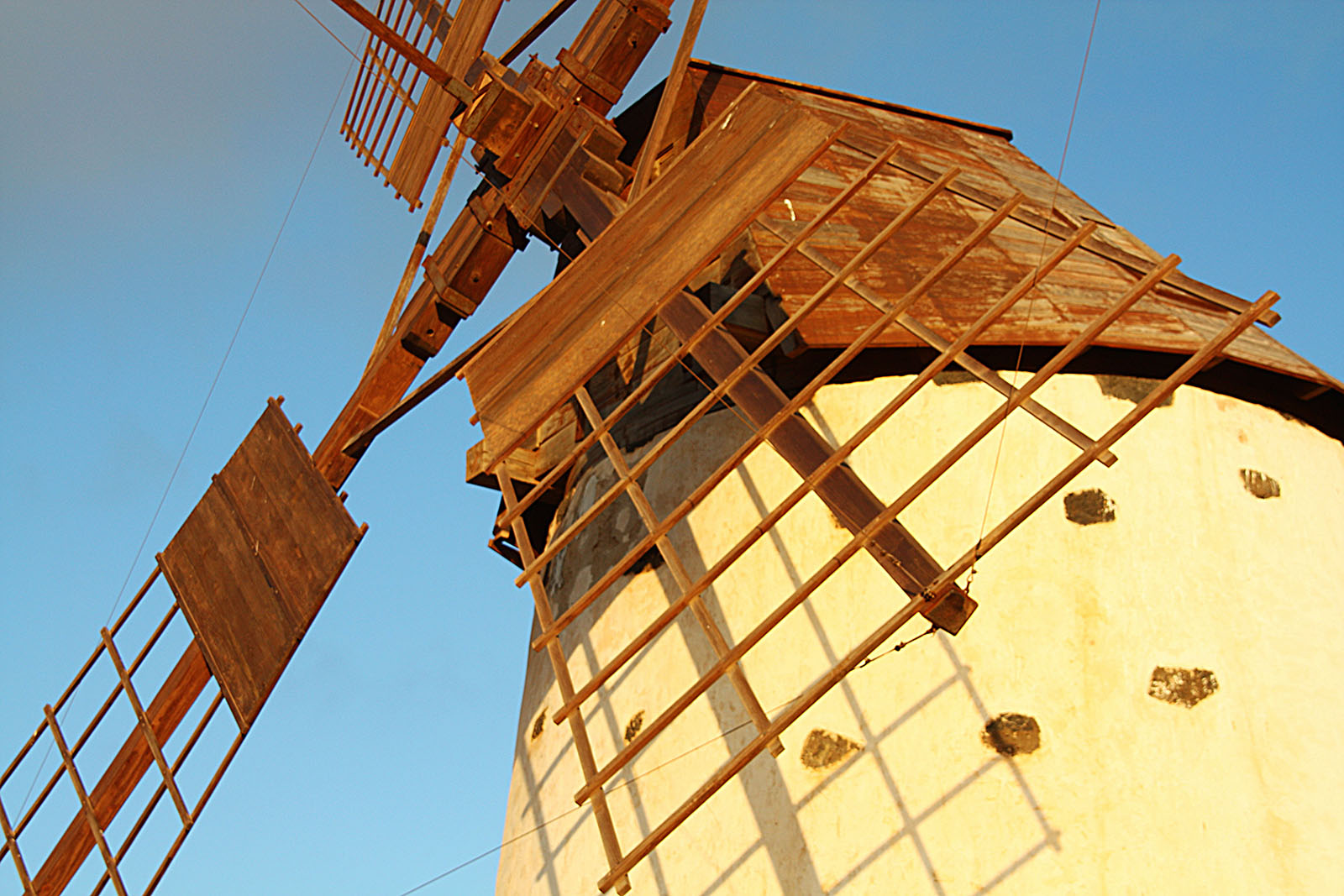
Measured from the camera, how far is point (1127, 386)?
179 inches

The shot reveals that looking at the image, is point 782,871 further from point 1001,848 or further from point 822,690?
point 822,690

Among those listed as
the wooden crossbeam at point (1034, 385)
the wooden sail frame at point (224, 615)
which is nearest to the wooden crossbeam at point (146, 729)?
the wooden sail frame at point (224, 615)

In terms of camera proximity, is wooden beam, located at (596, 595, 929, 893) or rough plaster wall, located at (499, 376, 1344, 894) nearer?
wooden beam, located at (596, 595, 929, 893)

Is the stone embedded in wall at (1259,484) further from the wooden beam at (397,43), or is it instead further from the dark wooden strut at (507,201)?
the wooden beam at (397,43)

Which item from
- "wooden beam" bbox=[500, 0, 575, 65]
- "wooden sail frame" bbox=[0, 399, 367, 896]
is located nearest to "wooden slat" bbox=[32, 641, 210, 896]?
"wooden sail frame" bbox=[0, 399, 367, 896]

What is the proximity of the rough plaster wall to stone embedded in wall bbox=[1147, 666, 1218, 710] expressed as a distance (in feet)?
0.04

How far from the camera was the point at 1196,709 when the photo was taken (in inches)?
151

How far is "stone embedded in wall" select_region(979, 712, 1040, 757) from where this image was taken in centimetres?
380

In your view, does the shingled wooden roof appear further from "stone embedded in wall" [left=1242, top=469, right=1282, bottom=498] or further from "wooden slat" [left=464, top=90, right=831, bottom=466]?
"stone embedded in wall" [left=1242, top=469, right=1282, bottom=498]

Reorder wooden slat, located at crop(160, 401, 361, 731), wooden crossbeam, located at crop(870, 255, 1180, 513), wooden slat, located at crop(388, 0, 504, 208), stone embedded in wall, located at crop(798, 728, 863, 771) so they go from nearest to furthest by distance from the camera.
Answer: wooden crossbeam, located at crop(870, 255, 1180, 513) → stone embedded in wall, located at crop(798, 728, 863, 771) → wooden slat, located at crop(160, 401, 361, 731) → wooden slat, located at crop(388, 0, 504, 208)

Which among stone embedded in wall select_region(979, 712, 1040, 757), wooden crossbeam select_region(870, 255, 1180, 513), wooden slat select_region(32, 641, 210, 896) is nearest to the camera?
wooden crossbeam select_region(870, 255, 1180, 513)

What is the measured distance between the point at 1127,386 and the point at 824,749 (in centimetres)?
169

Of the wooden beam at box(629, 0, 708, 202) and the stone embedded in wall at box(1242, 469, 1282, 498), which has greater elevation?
the wooden beam at box(629, 0, 708, 202)

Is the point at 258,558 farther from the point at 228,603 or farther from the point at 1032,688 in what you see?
the point at 1032,688
